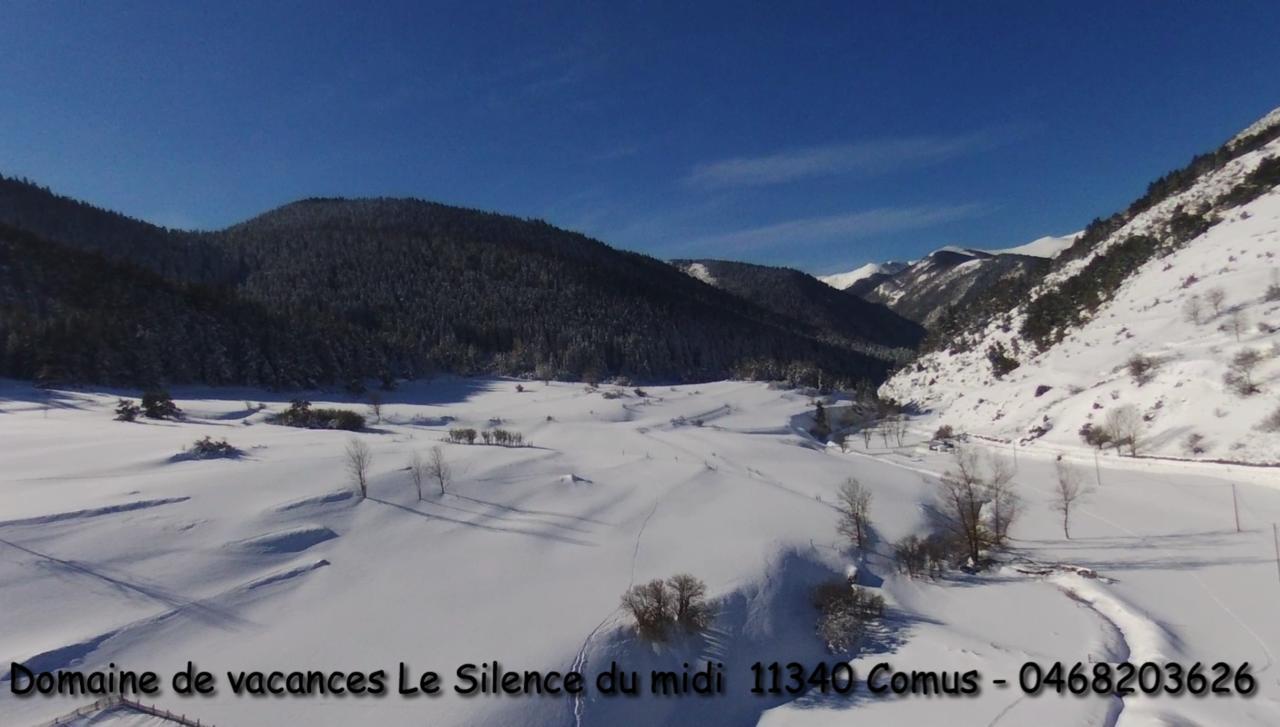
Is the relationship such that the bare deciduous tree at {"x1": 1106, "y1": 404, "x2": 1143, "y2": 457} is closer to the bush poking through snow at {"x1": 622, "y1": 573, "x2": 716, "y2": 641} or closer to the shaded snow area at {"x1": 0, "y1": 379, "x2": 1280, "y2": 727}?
the shaded snow area at {"x1": 0, "y1": 379, "x2": 1280, "y2": 727}

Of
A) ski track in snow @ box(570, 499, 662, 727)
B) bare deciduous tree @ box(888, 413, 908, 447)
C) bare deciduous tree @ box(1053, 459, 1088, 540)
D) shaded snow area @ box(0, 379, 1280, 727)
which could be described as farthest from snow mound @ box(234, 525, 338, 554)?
bare deciduous tree @ box(888, 413, 908, 447)

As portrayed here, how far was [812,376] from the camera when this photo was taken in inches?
6201

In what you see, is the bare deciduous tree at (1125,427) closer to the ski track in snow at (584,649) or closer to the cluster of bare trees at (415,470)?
the ski track in snow at (584,649)

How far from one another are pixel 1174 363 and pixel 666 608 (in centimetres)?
6484

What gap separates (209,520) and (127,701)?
1384 cm

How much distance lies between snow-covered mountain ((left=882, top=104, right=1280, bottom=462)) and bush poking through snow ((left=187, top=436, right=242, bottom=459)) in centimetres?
7811

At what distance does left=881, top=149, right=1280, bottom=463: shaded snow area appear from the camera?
5181cm

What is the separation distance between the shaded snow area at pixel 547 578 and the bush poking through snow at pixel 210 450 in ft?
4.89

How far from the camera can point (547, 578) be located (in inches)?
1235

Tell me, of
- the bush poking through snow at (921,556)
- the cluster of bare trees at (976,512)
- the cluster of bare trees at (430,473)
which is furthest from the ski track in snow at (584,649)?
the cluster of bare trees at (976,512)

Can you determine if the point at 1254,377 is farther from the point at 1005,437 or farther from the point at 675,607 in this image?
the point at 675,607

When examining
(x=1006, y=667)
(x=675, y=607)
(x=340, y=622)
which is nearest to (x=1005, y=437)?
(x=1006, y=667)

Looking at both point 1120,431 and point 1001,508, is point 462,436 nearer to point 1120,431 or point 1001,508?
point 1001,508

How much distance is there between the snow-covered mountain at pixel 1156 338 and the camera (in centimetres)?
5359
